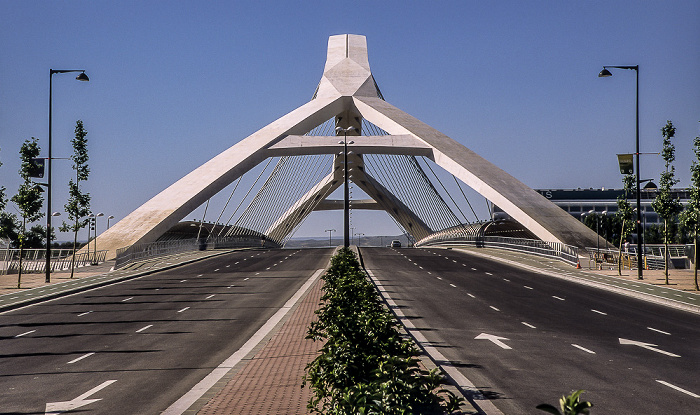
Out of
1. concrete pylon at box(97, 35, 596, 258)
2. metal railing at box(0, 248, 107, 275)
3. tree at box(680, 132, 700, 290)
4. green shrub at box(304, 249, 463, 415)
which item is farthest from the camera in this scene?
concrete pylon at box(97, 35, 596, 258)

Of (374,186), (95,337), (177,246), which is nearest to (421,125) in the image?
(177,246)

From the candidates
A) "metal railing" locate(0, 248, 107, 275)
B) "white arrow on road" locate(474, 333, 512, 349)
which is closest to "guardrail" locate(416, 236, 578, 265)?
"white arrow on road" locate(474, 333, 512, 349)

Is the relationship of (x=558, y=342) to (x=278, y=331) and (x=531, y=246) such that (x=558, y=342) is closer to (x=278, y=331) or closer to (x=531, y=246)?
(x=278, y=331)

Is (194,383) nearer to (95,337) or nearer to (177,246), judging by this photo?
(95,337)

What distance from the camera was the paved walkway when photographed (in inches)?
373

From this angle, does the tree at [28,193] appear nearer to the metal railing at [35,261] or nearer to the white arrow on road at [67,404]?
the metal railing at [35,261]

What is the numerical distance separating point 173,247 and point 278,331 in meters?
45.0

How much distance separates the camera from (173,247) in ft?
197

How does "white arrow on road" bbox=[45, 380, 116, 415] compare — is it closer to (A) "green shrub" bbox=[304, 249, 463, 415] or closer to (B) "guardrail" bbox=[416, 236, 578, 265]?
(A) "green shrub" bbox=[304, 249, 463, 415]

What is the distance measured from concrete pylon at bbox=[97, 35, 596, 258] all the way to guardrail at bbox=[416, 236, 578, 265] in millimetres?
1014

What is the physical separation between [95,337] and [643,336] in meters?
13.2

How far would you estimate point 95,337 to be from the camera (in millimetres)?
17125

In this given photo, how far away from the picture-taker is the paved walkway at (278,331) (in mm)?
9484

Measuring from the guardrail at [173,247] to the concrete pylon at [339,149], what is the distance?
114 cm
